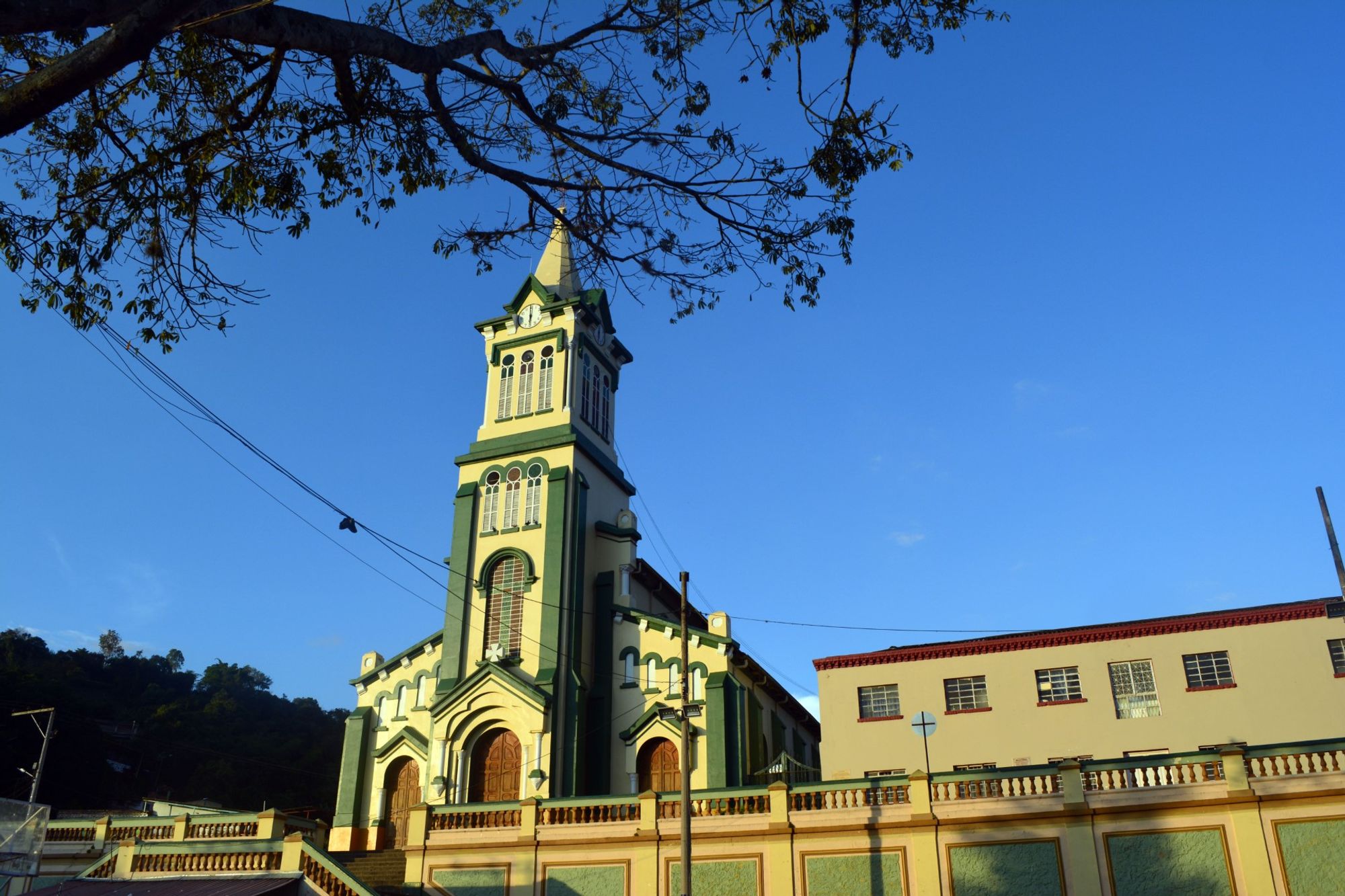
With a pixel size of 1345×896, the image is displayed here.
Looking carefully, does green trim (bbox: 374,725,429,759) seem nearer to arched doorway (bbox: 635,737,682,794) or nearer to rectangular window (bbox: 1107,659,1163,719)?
arched doorway (bbox: 635,737,682,794)

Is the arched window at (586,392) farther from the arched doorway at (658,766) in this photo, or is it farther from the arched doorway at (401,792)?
the arched doorway at (401,792)

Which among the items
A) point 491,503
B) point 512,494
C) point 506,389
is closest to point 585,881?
point 512,494

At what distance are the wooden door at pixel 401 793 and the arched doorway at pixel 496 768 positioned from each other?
6.61 ft

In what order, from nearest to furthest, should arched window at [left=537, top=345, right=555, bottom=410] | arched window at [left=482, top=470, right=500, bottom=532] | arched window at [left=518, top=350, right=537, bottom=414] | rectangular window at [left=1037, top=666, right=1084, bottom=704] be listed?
rectangular window at [left=1037, top=666, right=1084, bottom=704]
arched window at [left=482, top=470, right=500, bottom=532]
arched window at [left=537, top=345, right=555, bottom=410]
arched window at [left=518, top=350, right=537, bottom=414]

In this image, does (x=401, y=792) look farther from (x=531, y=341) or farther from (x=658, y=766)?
(x=531, y=341)

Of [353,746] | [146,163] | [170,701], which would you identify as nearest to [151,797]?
[170,701]

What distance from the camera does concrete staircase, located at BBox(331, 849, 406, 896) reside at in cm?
2422

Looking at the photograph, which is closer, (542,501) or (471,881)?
(471,881)

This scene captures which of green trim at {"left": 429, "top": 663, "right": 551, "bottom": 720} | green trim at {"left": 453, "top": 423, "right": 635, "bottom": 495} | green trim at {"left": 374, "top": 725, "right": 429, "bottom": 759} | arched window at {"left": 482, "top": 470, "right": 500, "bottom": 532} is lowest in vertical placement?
green trim at {"left": 374, "top": 725, "right": 429, "bottom": 759}

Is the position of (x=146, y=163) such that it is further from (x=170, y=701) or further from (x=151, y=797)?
(x=170, y=701)

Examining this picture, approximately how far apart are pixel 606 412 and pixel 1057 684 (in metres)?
17.1

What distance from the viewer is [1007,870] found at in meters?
19.0

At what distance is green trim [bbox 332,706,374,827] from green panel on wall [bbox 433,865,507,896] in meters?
9.22

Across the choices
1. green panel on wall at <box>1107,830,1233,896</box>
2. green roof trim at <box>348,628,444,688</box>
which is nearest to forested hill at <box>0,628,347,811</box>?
green roof trim at <box>348,628,444,688</box>
